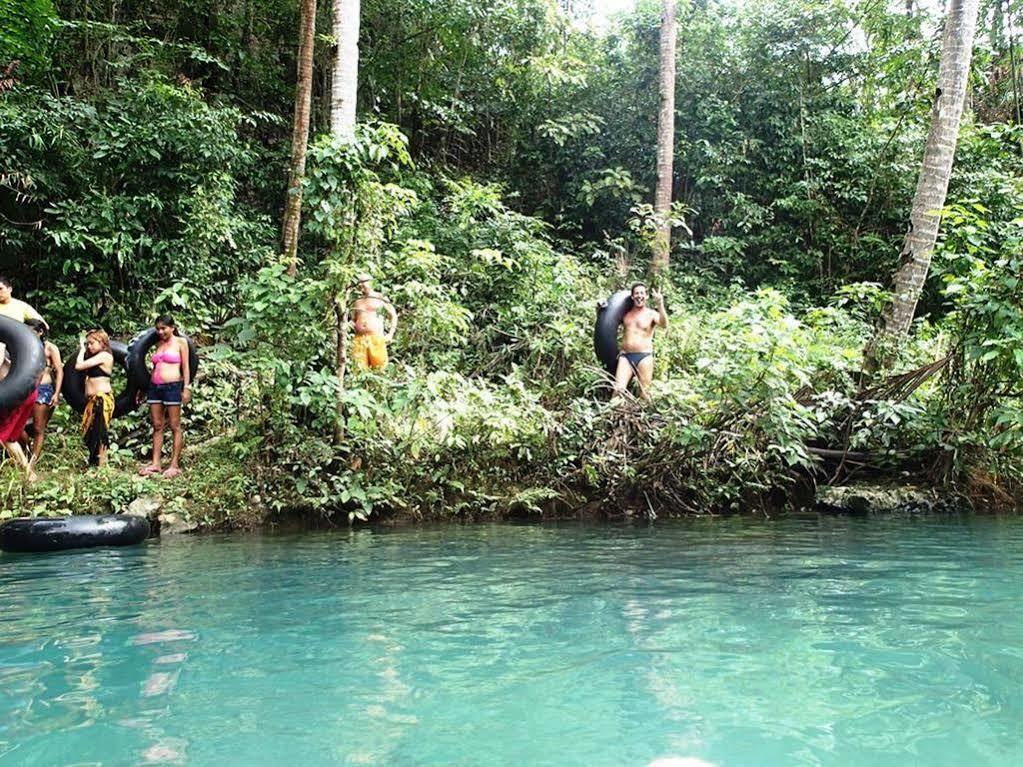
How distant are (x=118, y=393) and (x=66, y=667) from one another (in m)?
6.55

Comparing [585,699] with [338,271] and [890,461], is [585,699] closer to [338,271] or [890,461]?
[338,271]

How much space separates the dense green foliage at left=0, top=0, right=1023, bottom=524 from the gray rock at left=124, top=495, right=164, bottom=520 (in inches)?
6.2

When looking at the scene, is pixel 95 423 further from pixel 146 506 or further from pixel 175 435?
pixel 146 506

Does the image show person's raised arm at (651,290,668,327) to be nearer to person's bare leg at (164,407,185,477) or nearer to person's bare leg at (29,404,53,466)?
person's bare leg at (164,407,185,477)

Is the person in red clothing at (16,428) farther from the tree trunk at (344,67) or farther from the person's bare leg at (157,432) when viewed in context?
the tree trunk at (344,67)

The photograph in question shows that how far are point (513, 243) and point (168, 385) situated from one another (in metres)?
5.42

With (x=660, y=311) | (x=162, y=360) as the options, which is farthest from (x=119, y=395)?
(x=660, y=311)

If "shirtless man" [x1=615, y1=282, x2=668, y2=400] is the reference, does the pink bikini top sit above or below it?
below

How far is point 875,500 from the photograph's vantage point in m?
7.55

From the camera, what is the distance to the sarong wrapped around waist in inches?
293

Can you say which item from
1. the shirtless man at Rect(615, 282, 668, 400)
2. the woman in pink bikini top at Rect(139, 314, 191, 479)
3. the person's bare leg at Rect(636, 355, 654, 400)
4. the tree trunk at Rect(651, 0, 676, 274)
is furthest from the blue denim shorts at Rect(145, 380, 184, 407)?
the tree trunk at Rect(651, 0, 676, 274)

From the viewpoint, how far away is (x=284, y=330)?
6.88 m

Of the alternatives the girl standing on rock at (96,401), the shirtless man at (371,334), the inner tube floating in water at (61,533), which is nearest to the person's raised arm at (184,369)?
the girl standing on rock at (96,401)

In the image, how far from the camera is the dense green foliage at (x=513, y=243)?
7.02 metres
